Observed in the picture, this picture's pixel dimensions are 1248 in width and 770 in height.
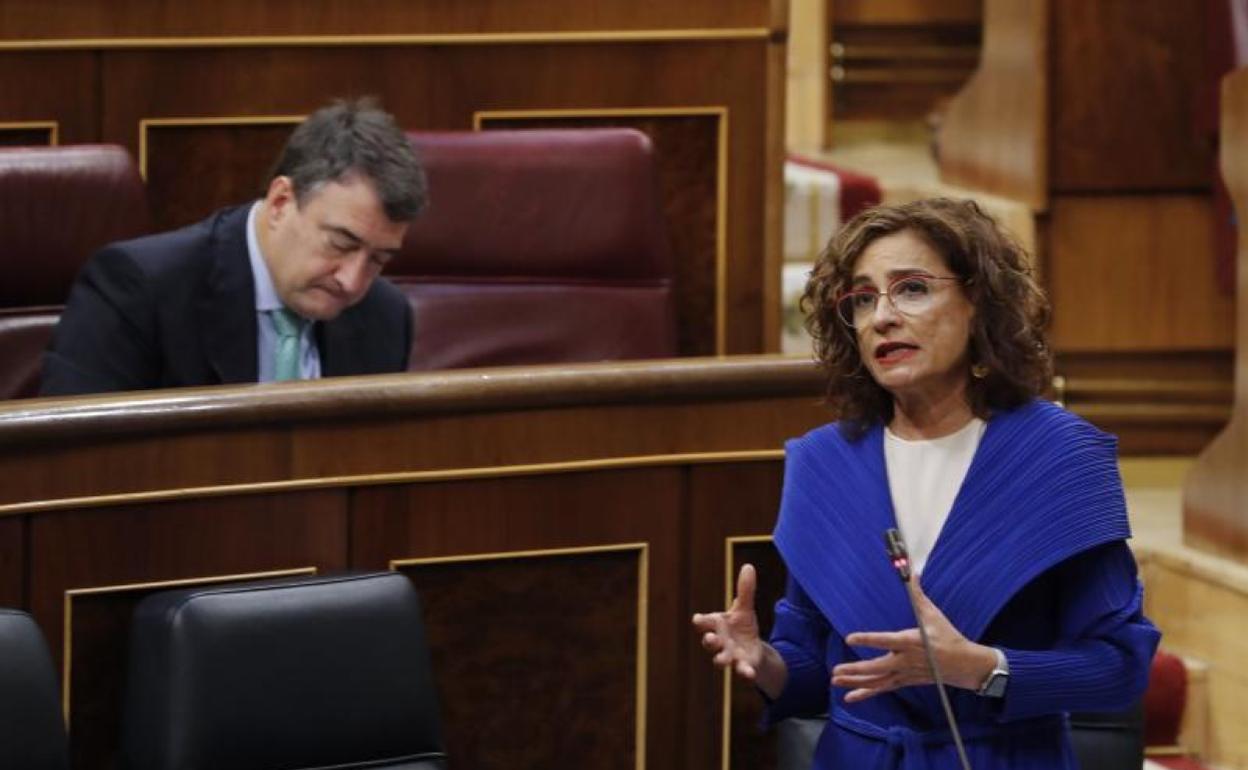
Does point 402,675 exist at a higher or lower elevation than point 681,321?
lower

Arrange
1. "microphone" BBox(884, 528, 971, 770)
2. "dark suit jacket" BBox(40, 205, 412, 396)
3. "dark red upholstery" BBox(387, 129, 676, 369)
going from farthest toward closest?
"dark red upholstery" BBox(387, 129, 676, 369) < "dark suit jacket" BBox(40, 205, 412, 396) < "microphone" BBox(884, 528, 971, 770)

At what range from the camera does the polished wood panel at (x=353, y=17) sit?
136 cm

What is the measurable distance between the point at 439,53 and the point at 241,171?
0.14 m

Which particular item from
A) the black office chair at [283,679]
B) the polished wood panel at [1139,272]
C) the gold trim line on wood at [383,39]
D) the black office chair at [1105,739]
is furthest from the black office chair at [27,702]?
the polished wood panel at [1139,272]

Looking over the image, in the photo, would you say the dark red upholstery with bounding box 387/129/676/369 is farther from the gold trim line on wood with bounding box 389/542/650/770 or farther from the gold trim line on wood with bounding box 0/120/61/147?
the gold trim line on wood with bounding box 389/542/650/770

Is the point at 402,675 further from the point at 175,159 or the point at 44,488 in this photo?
the point at 175,159

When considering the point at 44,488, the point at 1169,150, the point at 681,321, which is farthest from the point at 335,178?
the point at 1169,150

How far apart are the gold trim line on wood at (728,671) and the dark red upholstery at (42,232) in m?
0.41

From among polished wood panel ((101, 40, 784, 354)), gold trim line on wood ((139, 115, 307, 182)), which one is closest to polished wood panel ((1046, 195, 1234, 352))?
polished wood panel ((101, 40, 784, 354))

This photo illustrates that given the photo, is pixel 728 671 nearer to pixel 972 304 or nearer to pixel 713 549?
pixel 713 549

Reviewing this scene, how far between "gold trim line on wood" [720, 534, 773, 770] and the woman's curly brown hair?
201 mm

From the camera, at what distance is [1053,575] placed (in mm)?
794

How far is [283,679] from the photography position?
862 millimetres

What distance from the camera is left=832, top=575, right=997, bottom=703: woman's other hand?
0.74m
